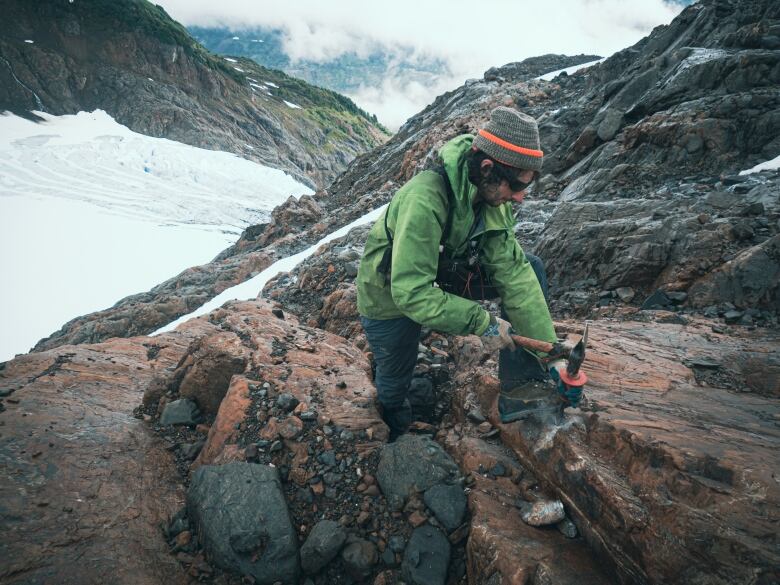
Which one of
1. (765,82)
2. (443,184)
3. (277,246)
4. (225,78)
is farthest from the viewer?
(225,78)

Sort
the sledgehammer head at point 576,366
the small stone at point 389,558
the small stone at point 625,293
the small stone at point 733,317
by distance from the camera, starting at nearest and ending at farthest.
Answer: the small stone at point 389,558 → the sledgehammer head at point 576,366 → the small stone at point 733,317 → the small stone at point 625,293

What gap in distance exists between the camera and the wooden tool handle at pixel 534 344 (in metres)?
2.96

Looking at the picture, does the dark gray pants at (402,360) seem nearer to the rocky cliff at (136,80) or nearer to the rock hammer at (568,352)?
the rock hammer at (568,352)

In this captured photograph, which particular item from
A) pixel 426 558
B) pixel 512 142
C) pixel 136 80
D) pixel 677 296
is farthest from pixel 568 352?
pixel 136 80

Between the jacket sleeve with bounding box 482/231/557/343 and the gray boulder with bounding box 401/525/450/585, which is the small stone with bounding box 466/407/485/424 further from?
the gray boulder with bounding box 401/525/450/585

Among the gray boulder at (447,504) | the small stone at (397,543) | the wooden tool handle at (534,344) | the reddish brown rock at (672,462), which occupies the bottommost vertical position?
the small stone at (397,543)

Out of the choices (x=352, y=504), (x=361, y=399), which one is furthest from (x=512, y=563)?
(x=361, y=399)

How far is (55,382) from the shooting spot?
4.36m

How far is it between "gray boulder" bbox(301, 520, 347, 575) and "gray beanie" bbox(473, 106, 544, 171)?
283cm

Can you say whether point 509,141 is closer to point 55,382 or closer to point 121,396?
point 121,396

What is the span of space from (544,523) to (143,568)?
2.52 meters

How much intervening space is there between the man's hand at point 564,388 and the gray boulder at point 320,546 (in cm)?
183

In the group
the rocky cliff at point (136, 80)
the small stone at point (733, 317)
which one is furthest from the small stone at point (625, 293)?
the rocky cliff at point (136, 80)

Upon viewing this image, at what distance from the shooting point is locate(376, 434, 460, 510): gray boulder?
116 inches
